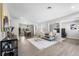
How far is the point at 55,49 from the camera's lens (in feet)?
6.50

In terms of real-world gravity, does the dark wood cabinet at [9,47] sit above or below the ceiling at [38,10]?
below

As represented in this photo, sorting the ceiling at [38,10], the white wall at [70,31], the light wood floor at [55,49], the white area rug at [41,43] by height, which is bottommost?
the light wood floor at [55,49]

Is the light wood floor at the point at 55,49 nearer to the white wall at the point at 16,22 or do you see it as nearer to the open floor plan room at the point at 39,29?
the open floor plan room at the point at 39,29

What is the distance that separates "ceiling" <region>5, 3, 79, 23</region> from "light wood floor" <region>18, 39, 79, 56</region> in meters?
0.60

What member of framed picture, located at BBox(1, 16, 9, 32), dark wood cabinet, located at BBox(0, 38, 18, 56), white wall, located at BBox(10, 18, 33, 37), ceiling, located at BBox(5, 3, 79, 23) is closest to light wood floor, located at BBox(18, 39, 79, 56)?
dark wood cabinet, located at BBox(0, 38, 18, 56)

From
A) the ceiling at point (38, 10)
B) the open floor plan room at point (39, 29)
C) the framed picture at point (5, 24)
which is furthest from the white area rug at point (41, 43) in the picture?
the framed picture at point (5, 24)

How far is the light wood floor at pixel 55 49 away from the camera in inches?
77.1

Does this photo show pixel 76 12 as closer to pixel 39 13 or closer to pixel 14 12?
pixel 39 13

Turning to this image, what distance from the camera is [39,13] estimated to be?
1986mm

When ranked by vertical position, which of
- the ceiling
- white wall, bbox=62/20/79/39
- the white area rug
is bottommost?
the white area rug

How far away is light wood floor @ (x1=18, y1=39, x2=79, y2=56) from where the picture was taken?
196cm

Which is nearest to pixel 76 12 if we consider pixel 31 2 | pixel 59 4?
pixel 59 4

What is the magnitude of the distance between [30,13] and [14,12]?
1.19 ft

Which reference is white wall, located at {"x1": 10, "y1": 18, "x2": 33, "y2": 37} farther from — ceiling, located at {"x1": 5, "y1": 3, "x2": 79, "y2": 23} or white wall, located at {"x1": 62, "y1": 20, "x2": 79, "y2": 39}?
white wall, located at {"x1": 62, "y1": 20, "x2": 79, "y2": 39}
